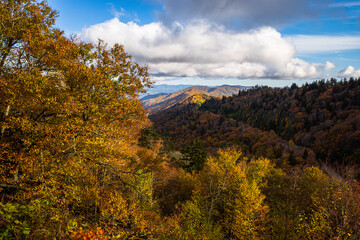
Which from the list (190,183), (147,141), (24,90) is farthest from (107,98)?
(147,141)

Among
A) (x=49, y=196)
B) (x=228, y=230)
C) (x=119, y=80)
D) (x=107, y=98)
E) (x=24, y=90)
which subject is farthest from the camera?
(x=228, y=230)

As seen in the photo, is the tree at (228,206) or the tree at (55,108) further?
the tree at (228,206)

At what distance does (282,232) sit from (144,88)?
931 inches

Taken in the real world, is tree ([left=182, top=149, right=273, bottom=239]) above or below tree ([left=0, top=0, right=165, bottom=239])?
below

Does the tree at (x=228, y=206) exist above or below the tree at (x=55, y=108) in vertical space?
below

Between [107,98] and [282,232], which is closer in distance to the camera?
[107,98]

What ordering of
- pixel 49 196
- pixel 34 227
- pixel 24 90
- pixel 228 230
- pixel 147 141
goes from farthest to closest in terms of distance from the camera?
1. pixel 147 141
2. pixel 228 230
3. pixel 49 196
4. pixel 24 90
5. pixel 34 227

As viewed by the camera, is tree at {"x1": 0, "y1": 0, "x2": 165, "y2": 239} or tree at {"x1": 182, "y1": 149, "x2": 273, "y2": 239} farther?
tree at {"x1": 182, "y1": 149, "x2": 273, "y2": 239}

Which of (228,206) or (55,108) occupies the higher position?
(55,108)

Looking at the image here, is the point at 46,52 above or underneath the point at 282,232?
above

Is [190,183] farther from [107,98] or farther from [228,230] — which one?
[107,98]

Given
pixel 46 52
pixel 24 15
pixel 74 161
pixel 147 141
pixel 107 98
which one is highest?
pixel 24 15

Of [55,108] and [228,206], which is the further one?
[228,206]

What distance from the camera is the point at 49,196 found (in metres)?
10.4
